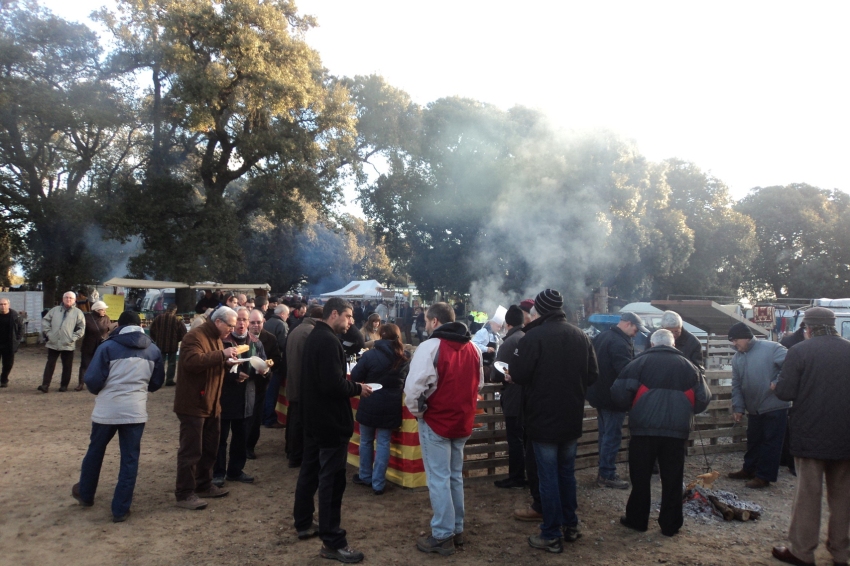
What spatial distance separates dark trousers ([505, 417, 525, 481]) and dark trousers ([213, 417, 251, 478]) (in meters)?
2.60

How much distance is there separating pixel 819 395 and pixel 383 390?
3.48 metres

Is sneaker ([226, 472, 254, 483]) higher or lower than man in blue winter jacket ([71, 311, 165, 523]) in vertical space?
lower

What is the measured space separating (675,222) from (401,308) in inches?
601

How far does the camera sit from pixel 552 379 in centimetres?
430

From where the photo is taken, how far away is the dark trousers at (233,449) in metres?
5.51

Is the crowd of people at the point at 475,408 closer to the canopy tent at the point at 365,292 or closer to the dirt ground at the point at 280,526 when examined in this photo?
the dirt ground at the point at 280,526

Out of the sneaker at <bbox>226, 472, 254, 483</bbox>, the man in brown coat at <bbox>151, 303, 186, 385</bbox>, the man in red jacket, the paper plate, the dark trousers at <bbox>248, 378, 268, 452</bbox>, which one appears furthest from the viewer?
the man in brown coat at <bbox>151, 303, 186, 385</bbox>

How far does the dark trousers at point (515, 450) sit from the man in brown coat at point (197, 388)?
8.88 ft

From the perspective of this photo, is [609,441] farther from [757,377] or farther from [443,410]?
[443,410]

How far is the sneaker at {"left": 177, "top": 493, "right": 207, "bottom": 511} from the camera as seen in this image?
5047 mm

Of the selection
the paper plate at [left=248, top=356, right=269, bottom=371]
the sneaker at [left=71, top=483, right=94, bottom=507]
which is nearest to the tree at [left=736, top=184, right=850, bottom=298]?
the paper plate at [left=248, top=356, right=269, bottom=371]

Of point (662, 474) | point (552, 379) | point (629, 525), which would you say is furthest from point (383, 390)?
point (662, 474)

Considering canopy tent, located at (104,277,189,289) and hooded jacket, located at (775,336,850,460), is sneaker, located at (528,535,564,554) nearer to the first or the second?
hooded jacket, located at (775,336,850,460)

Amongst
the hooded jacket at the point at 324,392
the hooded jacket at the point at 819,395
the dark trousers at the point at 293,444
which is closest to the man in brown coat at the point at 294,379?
the dark trousers at the point at 293,444
